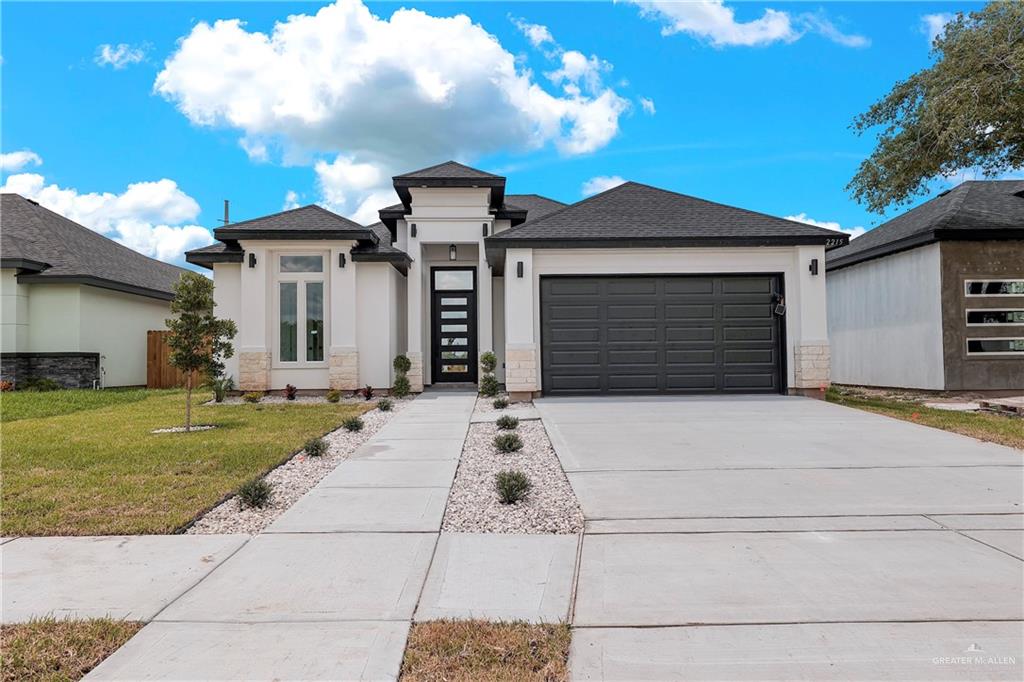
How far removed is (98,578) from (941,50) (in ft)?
54.0

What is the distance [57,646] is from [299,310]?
38.6 ft

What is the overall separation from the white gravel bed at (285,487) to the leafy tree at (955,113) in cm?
1212

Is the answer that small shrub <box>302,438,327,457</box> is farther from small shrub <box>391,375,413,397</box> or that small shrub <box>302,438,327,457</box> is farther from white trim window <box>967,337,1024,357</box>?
white trim window <box>967,337,1024,357</box>

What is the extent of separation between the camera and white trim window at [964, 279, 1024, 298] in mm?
13680

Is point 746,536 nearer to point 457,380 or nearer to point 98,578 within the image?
point 98,578

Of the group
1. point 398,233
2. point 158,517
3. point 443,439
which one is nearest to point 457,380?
point 398,233

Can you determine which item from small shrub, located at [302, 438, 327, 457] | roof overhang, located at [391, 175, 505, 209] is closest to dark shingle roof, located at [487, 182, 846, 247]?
roof overhang, located at [391, 175, 505, 209]

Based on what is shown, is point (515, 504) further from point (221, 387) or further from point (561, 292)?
point (221, 387)

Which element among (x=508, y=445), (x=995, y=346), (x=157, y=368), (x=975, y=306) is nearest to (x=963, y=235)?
(x=975, y=306)

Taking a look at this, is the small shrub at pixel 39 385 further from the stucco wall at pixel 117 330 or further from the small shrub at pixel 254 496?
the small shrub at pixel 254 496

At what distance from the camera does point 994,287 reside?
13797 mm

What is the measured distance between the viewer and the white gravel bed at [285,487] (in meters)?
4.59

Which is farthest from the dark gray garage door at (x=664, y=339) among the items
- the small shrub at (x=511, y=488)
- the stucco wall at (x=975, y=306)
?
the small shrub at (x=511, y=488)

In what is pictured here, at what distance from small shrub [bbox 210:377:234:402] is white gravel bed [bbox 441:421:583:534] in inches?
307
